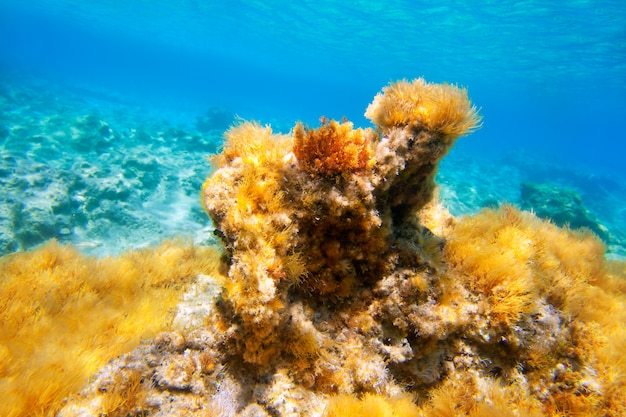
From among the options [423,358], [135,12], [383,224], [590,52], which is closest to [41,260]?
[383,224]

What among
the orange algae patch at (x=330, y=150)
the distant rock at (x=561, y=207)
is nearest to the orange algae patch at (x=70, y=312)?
the orange algae patch at (x=330, y=150)

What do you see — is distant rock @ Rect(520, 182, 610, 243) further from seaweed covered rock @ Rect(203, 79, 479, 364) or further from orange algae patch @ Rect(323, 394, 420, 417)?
orange algae patch @ Rect(323, 394, 420, 417)

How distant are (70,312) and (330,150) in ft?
10.6

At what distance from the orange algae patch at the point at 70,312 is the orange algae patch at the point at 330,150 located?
229 cm

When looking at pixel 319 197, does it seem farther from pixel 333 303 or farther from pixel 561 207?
pixel 561 207

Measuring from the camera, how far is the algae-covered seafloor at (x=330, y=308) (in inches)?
106

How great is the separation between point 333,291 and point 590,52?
42.7 meters

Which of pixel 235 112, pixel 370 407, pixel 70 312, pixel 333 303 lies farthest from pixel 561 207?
pixel 235 112

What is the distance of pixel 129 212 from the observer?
12266 mm

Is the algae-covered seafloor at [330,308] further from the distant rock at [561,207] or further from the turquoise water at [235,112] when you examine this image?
the distant rock at [561,207]

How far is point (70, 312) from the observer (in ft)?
11.1

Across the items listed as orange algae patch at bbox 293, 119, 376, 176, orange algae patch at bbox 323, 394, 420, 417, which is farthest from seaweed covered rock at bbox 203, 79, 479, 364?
orange algae patch at bbox 323, 394, 420, 417

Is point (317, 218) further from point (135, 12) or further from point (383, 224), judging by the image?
point (135, 12)

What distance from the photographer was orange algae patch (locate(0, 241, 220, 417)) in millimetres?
2500
